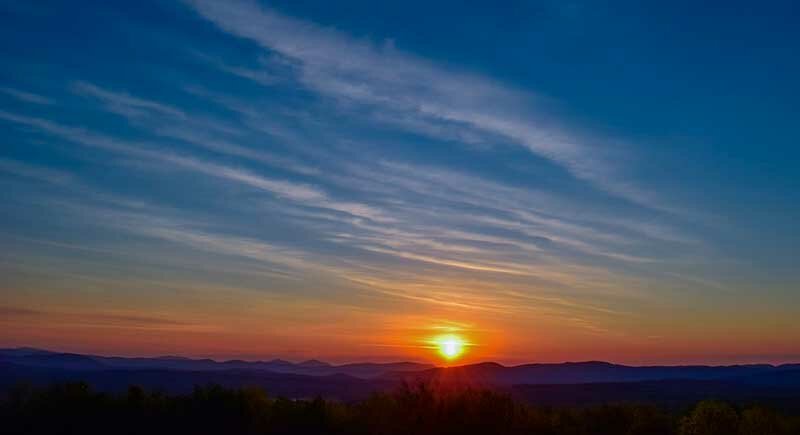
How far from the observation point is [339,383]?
604 feet

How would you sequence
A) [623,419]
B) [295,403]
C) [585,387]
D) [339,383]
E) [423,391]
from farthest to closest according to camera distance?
1. [339,383]
2. [585,387]
3. [295,403]
4. [423,391]
5. [623,419]

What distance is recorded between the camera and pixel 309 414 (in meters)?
39.4

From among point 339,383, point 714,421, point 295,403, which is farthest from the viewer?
point 339,383

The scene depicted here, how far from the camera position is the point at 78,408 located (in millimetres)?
40312

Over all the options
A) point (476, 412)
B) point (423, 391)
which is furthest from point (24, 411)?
point (476, 412)

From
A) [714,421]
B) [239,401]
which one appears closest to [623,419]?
[714,421]

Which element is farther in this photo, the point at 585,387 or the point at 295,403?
the point at 585,387

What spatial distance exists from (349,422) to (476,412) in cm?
659

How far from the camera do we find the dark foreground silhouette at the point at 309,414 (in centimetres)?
3581

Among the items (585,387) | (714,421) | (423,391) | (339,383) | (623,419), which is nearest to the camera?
(714,421)

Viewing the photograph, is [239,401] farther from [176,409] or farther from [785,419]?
[785,419]

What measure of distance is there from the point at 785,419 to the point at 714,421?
138 inches

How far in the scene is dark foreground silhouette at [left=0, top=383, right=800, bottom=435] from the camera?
3581cm

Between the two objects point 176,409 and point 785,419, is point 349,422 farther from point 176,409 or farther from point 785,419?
point 785,419
